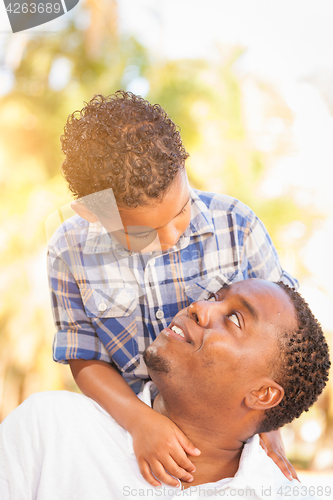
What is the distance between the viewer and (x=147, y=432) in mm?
1043

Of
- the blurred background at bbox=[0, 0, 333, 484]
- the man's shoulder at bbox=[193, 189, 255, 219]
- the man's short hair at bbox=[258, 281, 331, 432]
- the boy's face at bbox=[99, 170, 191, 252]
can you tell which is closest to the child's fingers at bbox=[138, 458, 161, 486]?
the man's short hair at bbox=[258, 281, 331, 432]

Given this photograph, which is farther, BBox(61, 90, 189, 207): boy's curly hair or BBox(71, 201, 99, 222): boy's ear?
BBox(71, 201, 99, 222): boy's ear

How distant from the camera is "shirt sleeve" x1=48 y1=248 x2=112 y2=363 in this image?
1.27 m

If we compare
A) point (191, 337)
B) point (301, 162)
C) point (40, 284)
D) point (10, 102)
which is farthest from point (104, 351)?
point (301, 162)

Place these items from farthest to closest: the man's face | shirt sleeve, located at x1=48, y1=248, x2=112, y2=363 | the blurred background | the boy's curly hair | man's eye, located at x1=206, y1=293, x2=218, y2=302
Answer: the blurred background
shirt sleeve, located at x1=48, y1=248, x2=112, y2=363
man's eye, located at x1=206, y1=293, x2=218, y2=302
the man's face
the boy's curly hair

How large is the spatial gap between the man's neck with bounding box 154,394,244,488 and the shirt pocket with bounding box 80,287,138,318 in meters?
0.38

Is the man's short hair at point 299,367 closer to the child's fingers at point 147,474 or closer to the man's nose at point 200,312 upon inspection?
the man's nose at point 200,312

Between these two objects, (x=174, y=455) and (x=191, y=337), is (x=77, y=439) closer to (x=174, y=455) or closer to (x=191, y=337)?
(x=174, y=455)

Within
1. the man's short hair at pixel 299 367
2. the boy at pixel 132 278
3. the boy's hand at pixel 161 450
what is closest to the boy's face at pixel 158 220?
the boy at pixel 132 278

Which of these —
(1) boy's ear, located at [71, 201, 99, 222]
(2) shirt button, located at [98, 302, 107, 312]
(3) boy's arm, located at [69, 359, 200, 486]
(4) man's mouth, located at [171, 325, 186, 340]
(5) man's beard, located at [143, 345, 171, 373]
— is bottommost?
(3) boy's arm, located at [69, 359, 200, 486]

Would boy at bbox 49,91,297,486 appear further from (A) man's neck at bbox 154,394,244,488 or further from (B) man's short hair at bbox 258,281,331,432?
(B) man's short hair at bbox 258,281,331,432

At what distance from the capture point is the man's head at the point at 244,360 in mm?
1040

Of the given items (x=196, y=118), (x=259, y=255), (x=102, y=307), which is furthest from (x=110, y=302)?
(x=196, y=118)

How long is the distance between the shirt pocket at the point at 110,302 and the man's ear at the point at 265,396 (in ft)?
1.55
